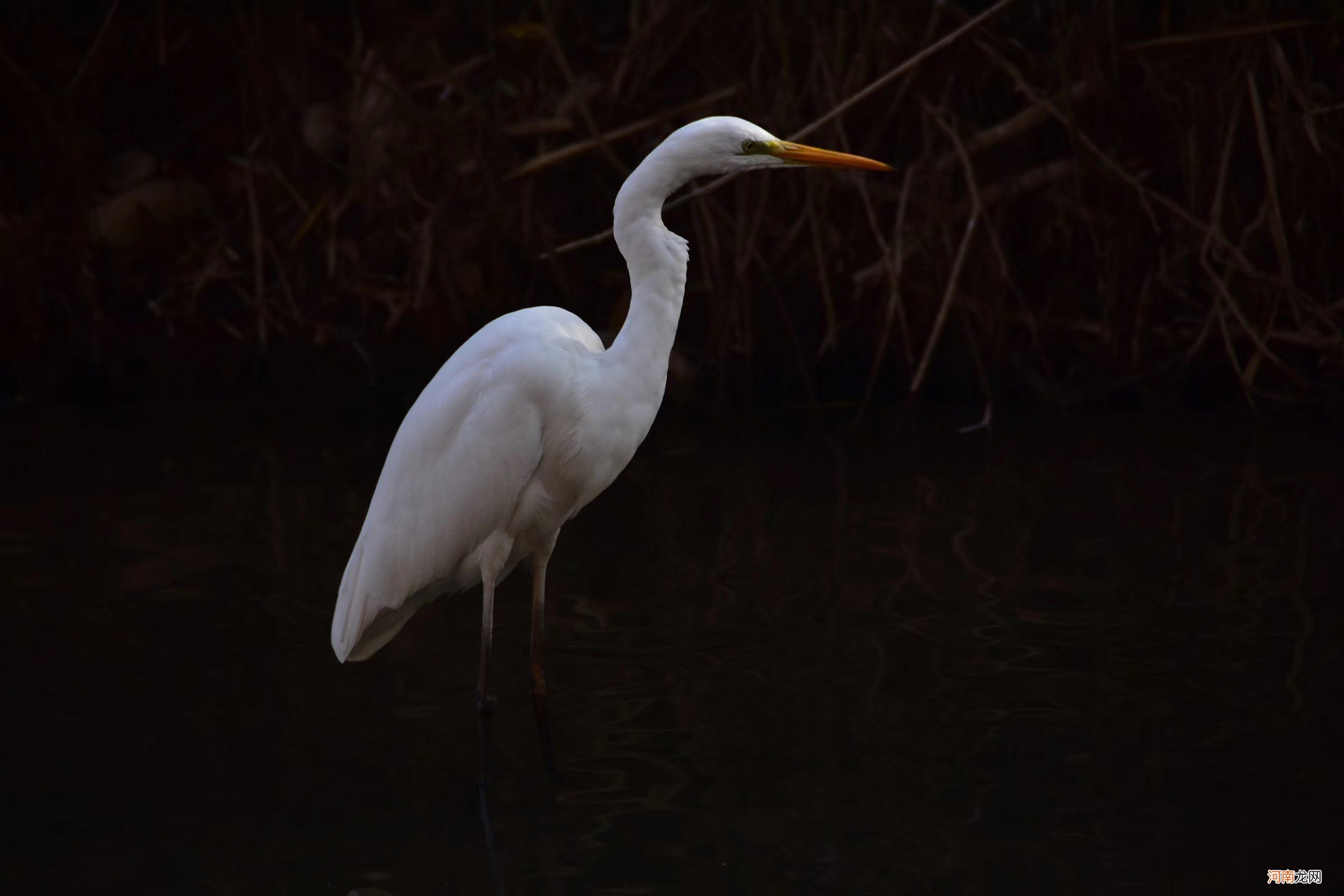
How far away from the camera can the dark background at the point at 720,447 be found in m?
2.62

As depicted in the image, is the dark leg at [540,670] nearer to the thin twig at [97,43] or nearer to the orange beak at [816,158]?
the orange beak at [816,158]

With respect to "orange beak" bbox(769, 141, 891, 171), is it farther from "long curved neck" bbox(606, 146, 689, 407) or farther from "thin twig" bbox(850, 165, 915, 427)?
"thin twig" bbox(850, 165, 915, 427)

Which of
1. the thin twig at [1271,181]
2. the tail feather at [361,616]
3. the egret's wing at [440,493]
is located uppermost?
the thin twig at [1271,181]

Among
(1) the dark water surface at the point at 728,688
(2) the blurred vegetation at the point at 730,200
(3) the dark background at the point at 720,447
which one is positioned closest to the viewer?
(1) the dark water surface at the point at 728,688

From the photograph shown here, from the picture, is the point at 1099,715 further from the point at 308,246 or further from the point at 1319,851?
the point at 308,246

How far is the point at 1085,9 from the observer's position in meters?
5.73

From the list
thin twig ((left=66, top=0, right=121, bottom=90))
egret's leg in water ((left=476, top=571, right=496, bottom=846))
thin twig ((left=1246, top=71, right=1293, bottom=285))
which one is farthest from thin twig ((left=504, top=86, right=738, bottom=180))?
egret's leg in water ((left=476, top=571, right=496, bottom=846))

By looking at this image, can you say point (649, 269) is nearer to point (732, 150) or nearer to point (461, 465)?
point (732, 150)

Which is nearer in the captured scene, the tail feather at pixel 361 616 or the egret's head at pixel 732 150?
the egret's head at pixel 732 150

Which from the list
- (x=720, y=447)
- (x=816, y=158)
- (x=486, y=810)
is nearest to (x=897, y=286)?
(x=720, y=447)

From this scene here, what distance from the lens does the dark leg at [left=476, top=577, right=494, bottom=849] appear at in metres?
2.70

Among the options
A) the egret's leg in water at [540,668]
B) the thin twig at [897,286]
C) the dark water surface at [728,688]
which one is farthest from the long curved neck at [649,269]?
the thin twig at [897,286]

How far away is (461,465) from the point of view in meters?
2.82

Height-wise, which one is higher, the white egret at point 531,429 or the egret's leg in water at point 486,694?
the white egret at point 531,429
